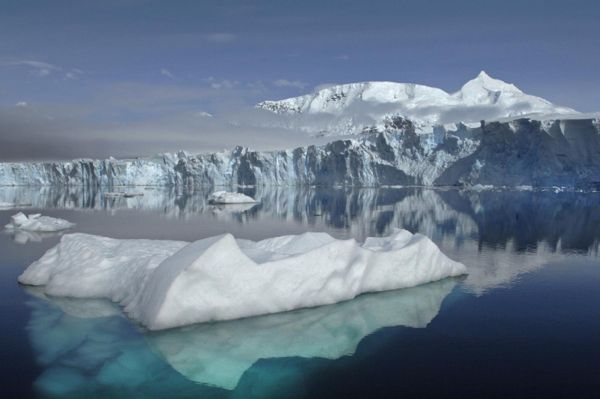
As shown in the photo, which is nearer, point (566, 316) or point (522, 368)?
point (522, 368)

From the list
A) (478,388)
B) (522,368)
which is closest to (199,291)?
(478,388)

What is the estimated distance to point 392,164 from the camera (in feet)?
236

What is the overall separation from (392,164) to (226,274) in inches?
2557

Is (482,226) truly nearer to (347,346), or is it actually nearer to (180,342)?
(347,346)

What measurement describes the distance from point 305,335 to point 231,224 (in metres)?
18.7

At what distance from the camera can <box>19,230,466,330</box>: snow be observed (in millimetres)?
9141

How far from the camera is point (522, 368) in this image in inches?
292

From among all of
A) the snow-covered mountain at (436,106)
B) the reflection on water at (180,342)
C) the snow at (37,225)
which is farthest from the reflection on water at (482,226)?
the snow-covered mountain at (436,106)

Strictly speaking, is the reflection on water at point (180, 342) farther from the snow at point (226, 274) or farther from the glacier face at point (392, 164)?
the glacier face at point (392, 164)

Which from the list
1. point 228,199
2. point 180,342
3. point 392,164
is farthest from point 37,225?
point 392,164

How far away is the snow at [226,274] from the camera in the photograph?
914 cm

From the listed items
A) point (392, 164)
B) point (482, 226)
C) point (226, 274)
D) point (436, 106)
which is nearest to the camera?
point (226, 274)

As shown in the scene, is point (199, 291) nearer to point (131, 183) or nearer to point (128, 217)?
point (128, 217)

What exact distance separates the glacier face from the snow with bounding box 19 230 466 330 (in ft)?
163
